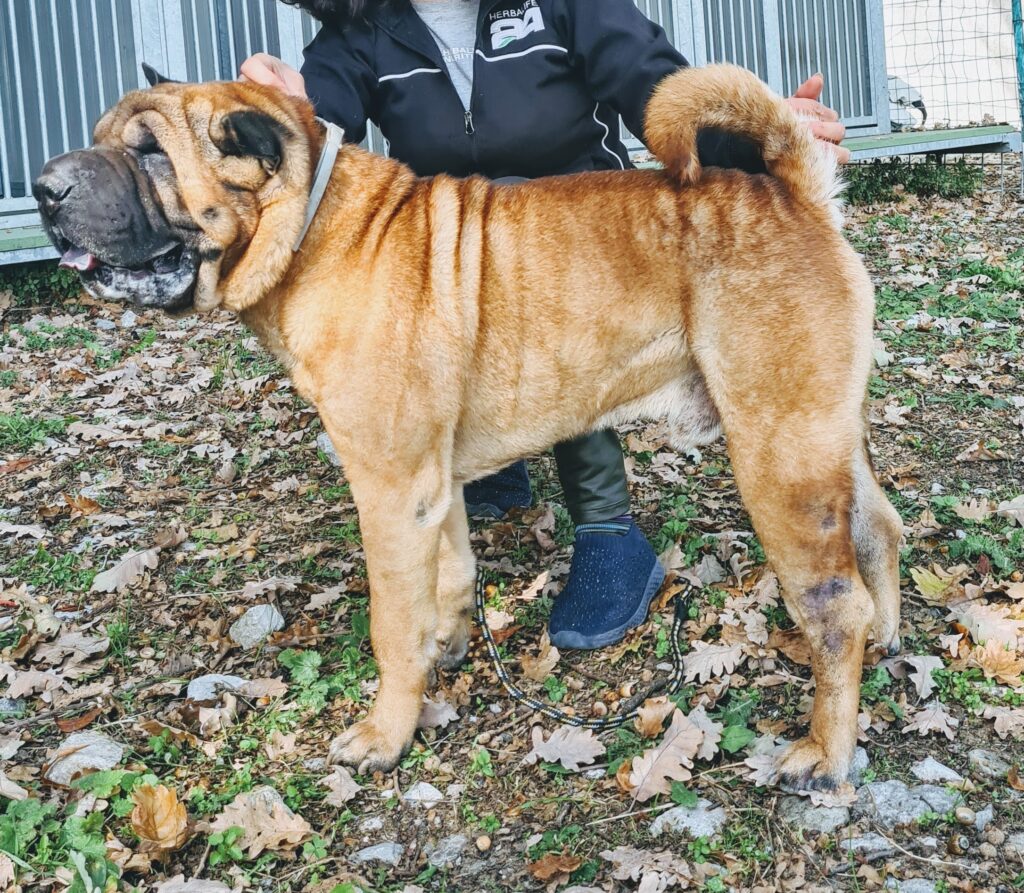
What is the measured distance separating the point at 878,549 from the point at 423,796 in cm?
169

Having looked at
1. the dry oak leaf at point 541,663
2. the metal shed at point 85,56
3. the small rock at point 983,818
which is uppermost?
the metal shed at point 85,56

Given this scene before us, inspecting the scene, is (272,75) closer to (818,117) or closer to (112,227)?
(112,227)

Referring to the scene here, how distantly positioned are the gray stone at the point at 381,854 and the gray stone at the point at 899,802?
126cm

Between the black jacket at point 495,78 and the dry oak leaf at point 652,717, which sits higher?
the black jacket at point 495,78

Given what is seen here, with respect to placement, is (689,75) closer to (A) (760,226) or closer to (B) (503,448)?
(A) (760,226)

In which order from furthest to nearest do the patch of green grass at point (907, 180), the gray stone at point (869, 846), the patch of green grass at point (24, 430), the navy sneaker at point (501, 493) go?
the patch of green grass at point (907, 180) → the patch of green grass at point (24, 430) → the navy sneaker at point (501, 493) → the gray stone at point (869, 846)

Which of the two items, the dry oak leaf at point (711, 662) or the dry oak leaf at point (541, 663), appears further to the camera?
the dry oak leaf at point (541, 663)

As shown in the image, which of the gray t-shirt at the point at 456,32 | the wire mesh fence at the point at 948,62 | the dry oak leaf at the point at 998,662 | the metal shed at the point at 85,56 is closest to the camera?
the dry oak leaf at the point at 998,662

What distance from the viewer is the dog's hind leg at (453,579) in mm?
3496

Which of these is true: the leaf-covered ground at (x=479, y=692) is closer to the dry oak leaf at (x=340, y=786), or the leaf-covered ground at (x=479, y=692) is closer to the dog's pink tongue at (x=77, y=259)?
the dry oak leaf at (x=340, y=786)

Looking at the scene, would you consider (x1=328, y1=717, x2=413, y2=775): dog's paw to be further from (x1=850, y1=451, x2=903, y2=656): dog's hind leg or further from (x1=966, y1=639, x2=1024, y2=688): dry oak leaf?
(x1=966, y1=639, x2=1024, y2=688): dry oak leaf

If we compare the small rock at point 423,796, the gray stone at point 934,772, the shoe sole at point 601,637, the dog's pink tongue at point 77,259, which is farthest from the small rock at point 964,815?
the dog's pink tongue at point 77,259

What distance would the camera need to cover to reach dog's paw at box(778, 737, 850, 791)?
109 inches

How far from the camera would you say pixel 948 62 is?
53.3ft
